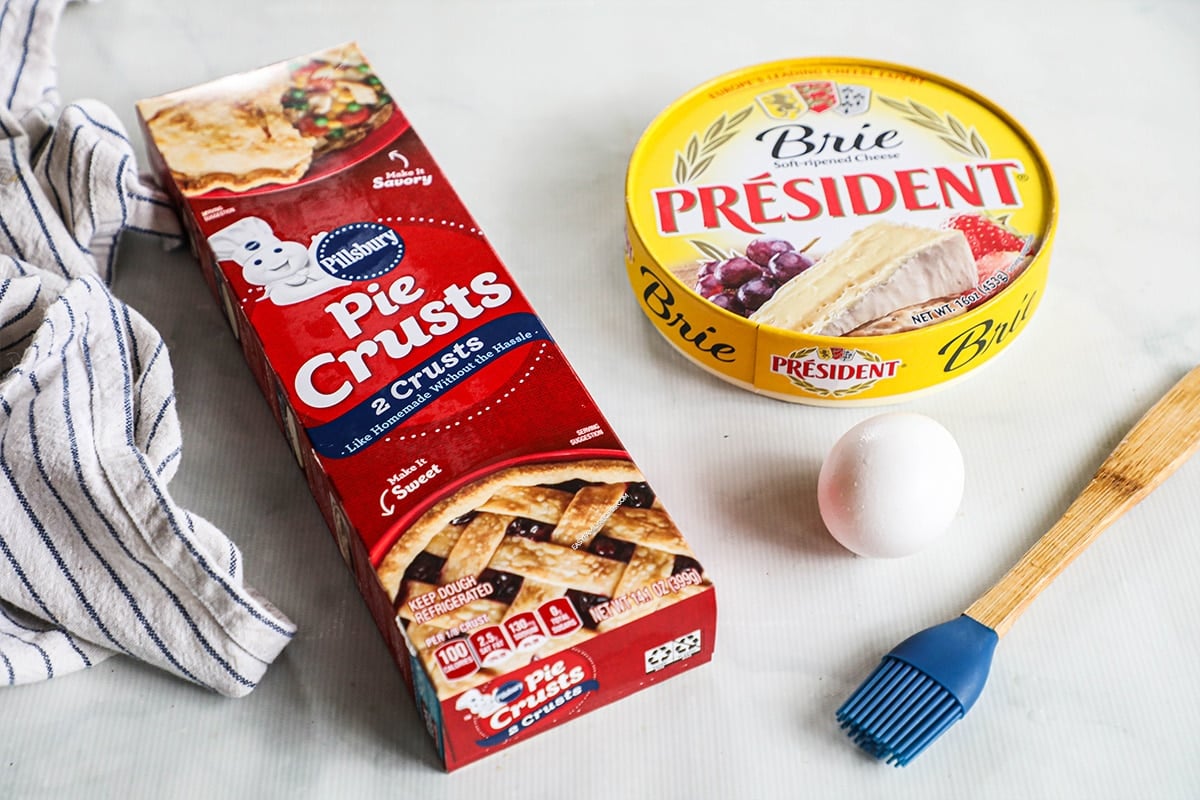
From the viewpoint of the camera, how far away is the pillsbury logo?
938mm

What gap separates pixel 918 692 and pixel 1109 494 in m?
0.21

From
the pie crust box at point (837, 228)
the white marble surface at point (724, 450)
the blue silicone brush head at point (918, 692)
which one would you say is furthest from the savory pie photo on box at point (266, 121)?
the blue silicone brush head at point (918, 692)

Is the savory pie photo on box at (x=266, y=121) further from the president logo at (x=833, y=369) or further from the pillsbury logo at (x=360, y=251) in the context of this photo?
the president logo at (x=833, y=369)

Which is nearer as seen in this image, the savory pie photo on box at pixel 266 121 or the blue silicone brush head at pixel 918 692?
the blue silicone brush head at pixel 918 692

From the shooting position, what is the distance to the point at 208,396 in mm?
990

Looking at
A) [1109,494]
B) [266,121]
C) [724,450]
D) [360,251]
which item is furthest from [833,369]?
[266,121]

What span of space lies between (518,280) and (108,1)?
22.3 inches

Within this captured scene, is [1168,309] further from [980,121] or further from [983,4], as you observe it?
[983,4]

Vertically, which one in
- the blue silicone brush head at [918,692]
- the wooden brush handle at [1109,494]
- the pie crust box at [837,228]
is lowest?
the blue silicone brush head at [918,692]

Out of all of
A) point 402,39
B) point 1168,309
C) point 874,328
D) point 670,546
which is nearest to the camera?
point 670,546

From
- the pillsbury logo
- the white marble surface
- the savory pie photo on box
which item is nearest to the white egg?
the white marble surface

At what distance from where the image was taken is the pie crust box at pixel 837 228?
36.3 inches

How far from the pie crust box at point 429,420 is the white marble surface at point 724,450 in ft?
0.12

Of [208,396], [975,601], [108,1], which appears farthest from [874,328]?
[108,1]
